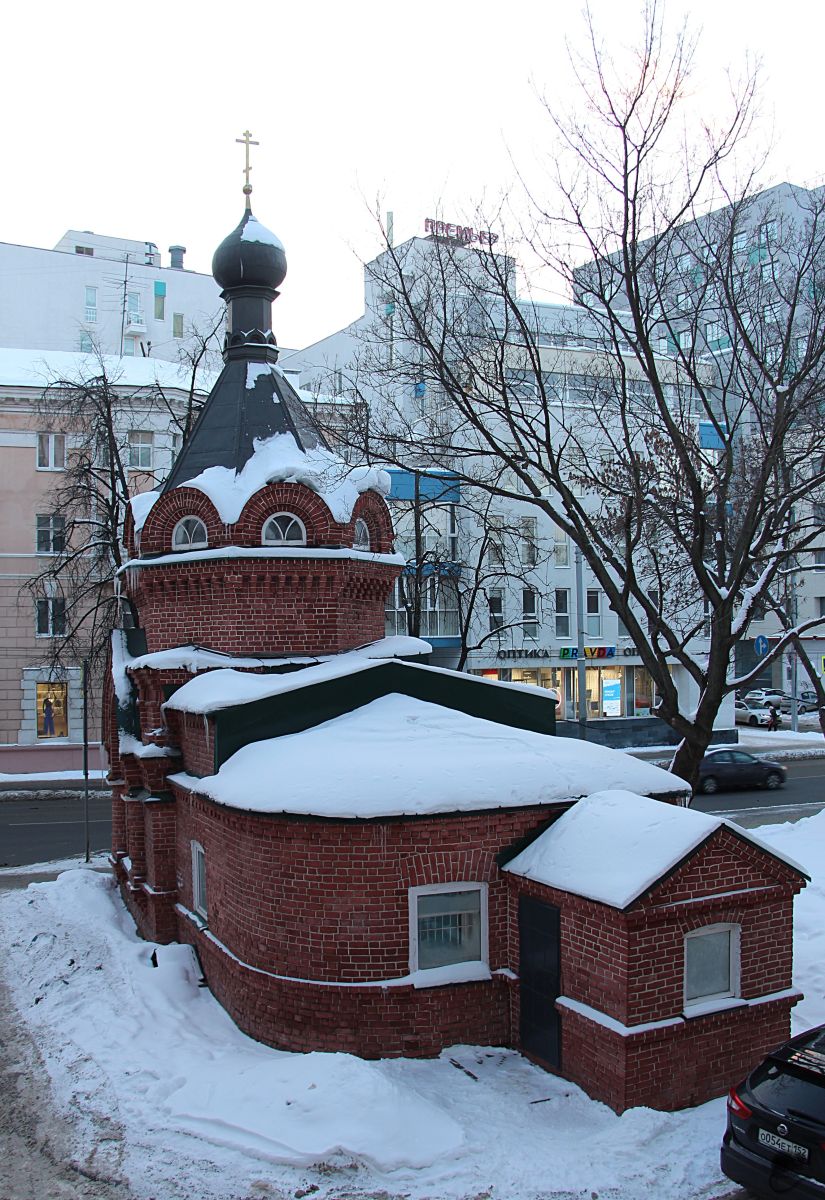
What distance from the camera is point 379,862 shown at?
8.95 metres

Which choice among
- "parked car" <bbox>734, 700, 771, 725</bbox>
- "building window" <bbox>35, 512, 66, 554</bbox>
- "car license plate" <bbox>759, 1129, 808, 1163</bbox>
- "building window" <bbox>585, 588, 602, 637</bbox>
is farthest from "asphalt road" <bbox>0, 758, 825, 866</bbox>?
"car license plate" <bbox>759, 1129, 808, 1163</bbox>

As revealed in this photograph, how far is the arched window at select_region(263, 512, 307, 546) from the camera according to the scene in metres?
12.4

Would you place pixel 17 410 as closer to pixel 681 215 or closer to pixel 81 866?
pixel 81 866

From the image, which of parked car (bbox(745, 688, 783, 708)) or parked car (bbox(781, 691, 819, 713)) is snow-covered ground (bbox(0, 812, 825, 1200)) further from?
parked car (bbox(745, 688, 783, 708))

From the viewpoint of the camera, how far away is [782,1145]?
20.3ft

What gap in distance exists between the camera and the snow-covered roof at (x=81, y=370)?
2819cm

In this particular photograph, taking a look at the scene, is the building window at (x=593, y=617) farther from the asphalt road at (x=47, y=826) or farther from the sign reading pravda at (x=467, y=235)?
the sign reading pravda at (x=467, y=235)

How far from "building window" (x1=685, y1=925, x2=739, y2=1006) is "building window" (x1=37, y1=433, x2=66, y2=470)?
25.3 metres

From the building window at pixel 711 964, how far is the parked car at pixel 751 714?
35.8 metres

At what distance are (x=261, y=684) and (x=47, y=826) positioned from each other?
13.9 m

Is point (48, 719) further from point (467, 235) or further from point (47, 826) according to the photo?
point (467, 235)

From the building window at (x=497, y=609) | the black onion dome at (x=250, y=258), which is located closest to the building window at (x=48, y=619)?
the building window at (x=497, y=609)

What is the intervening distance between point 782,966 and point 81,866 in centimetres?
1319

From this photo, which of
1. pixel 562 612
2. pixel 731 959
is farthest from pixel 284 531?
pixel 562 612
